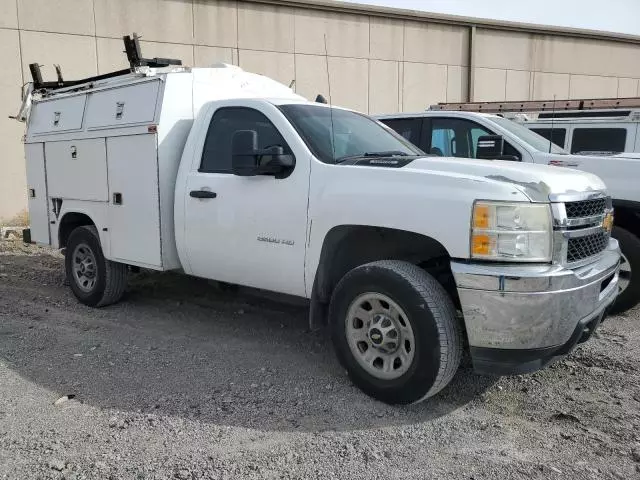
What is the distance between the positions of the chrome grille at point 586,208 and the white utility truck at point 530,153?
0.82 metres

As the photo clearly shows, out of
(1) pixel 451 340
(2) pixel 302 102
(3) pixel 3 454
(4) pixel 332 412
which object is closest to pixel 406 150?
(2) pixel 302 102

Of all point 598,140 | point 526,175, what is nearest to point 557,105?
point 598,140

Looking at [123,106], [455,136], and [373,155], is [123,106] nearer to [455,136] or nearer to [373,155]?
[373,155]

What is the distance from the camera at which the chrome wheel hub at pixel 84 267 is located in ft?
20.7

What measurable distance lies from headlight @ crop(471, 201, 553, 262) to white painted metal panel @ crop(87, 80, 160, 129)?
3252 millimetres

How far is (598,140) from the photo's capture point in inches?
288

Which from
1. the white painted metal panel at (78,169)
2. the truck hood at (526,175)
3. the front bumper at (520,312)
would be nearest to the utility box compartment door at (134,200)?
the white painted metal panel at (78,169)

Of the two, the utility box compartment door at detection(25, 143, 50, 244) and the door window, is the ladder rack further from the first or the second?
the utility box compartment door at detection(25, 143, 50, 244)

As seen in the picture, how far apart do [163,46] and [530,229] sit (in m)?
10.8

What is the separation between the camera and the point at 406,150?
493cm

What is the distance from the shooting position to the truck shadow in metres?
3.76

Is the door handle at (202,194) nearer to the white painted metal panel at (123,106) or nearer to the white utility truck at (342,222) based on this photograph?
the white utility truck at (342,222)

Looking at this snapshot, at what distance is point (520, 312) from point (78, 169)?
15.9 feet

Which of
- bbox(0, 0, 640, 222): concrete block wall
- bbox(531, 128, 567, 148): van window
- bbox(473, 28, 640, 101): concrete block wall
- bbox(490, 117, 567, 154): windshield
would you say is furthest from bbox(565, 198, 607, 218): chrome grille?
bbox(473, 28, 640, 101): concrete block wall
